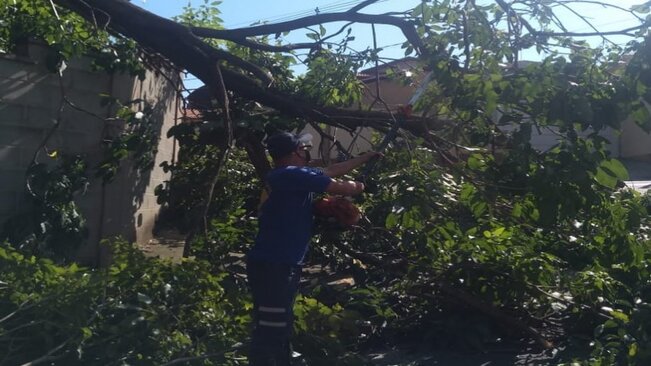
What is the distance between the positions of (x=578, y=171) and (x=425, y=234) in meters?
1.49

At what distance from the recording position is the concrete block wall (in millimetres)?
7066

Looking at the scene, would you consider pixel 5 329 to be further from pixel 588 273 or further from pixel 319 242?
pixel 588 273

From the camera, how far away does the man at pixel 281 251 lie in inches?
191

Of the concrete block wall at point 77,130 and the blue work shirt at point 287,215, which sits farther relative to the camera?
the concrete block wall at point 77,130

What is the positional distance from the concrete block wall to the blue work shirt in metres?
2.89

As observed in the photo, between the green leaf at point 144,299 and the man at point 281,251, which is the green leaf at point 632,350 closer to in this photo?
the man at point 281,251

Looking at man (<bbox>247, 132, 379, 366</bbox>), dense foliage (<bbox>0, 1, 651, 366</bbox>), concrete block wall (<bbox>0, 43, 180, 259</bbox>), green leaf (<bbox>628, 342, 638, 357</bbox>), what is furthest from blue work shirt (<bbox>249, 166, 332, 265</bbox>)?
concrete block wall (<bbox>0, 43, 180, 259</bbox>)

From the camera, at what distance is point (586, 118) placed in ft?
16.2

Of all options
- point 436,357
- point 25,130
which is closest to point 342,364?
point 436,357

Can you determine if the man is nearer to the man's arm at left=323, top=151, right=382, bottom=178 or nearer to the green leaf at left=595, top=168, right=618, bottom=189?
the man's arm at left=323, top=151, right=382, bottom=178

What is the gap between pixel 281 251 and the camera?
491 cm

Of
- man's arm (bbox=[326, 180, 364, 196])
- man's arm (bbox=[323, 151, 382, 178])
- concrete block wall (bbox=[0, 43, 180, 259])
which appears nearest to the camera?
man's arm (bbox=[326, 180, 364, 196])

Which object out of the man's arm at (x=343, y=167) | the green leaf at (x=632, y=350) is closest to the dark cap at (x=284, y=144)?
the man's arm at (x=343, y=167)

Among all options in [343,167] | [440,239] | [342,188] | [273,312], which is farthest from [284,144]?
[440,239]
